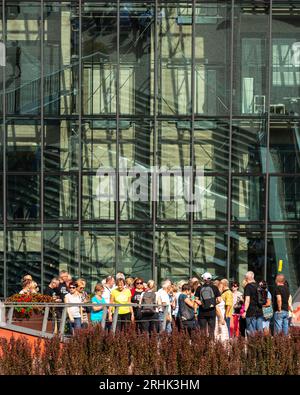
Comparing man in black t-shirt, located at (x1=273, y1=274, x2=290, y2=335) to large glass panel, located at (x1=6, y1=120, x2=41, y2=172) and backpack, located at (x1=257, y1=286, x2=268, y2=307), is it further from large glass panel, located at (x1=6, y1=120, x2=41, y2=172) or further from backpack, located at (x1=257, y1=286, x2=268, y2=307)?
large glass panel, located at (x1=6, y1=120, x2=41, y2=172)

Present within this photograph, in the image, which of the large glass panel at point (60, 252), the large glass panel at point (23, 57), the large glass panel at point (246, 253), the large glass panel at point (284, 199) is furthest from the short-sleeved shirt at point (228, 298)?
the large glass panel at point (23, 57)

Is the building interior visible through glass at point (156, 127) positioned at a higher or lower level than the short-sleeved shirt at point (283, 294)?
higher

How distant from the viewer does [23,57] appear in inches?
1416

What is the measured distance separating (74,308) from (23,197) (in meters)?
11.8

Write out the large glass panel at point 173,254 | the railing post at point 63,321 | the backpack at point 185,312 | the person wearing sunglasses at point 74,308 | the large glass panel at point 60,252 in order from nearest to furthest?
the person wearing sunglasses at point 74,308, the railing post at point 63,321, the backpack at point 185,312, the large glass panel at point 60,252, the large glass panel at point 173,254

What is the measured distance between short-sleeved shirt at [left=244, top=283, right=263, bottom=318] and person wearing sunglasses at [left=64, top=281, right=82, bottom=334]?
9.87 feet

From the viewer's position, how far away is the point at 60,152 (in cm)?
3594

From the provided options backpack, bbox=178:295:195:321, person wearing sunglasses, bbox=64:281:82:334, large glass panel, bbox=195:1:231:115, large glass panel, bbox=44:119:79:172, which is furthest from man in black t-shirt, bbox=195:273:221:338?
large glass panel, bbox=195:1:231:115

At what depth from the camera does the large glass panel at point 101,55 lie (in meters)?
35.9

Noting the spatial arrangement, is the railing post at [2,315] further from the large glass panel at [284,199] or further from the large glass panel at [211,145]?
the large glass panel at [284,199]

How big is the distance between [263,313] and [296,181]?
11.0m

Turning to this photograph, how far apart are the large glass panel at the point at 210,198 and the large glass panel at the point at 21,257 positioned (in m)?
4.09

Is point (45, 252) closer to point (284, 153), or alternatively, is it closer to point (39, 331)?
point (284, 153)

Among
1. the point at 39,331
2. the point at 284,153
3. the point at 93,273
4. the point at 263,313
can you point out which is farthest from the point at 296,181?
the point at 39,331
